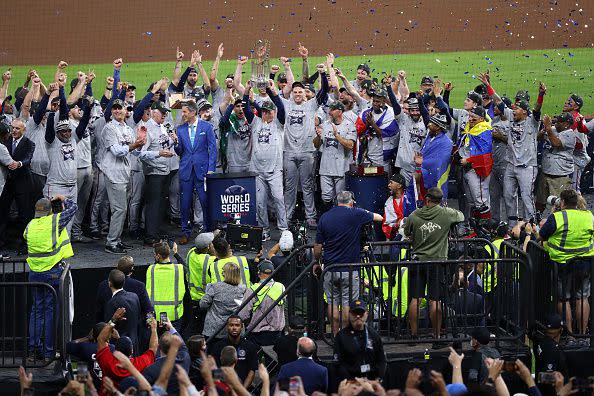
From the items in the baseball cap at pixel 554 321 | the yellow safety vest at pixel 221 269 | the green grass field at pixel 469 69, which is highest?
the green grass field at pixel 469 69

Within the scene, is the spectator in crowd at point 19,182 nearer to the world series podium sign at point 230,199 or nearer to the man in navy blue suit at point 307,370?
the world series podium sign at point 230,199

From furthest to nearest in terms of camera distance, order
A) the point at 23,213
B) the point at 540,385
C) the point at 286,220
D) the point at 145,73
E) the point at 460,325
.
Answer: the point at 145,73 → the point at 286,220 → the point at 23,213 → the point at 460,325 → the point at 540,385

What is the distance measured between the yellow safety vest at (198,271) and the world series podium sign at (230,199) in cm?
206

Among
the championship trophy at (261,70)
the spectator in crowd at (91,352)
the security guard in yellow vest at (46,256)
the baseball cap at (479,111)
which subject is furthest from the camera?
the championship trophy at (261,70)

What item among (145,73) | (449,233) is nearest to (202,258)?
(449,233)

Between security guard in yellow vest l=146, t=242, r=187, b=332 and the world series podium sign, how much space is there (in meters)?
2.33

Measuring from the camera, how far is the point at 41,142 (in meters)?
13.9

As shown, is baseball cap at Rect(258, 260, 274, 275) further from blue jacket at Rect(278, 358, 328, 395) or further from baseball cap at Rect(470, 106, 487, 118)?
baseball cap at Rect(470, 106, 487, 118)

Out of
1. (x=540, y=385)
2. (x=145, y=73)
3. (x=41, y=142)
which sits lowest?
(x=540, y=385)

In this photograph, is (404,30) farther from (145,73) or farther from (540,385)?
(540,385)

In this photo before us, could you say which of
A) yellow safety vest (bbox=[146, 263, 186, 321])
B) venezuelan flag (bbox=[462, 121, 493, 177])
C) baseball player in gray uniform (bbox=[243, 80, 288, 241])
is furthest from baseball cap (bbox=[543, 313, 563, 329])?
baseball player in gray uniform (bbox=[243, 80, 288, 241])

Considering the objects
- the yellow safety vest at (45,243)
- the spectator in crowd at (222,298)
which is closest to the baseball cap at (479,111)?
the spectator in crowd at (222,298)

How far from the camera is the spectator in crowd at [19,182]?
13664mm

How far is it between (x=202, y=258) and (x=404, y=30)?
14153 mm
